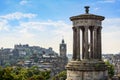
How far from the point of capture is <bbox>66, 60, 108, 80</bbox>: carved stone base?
22.2 metres

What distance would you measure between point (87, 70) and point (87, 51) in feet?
4.42

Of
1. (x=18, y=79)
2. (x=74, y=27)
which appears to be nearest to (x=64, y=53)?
(x=18, y=79)

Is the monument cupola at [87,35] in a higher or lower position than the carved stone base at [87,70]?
higher

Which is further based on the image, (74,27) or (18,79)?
(18,79)

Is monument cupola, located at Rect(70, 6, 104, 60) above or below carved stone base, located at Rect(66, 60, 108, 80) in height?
above

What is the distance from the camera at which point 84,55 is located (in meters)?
22.8

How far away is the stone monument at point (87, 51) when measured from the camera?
72.9ft

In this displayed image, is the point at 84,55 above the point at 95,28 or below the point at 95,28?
below

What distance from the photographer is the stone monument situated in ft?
72.9

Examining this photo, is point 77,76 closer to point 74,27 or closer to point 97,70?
point 97,70

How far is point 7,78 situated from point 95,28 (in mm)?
26733

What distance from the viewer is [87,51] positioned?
894 inches

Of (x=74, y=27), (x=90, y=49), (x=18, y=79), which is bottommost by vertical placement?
(x=18, y=79)

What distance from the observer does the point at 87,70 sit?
72.4 ft
